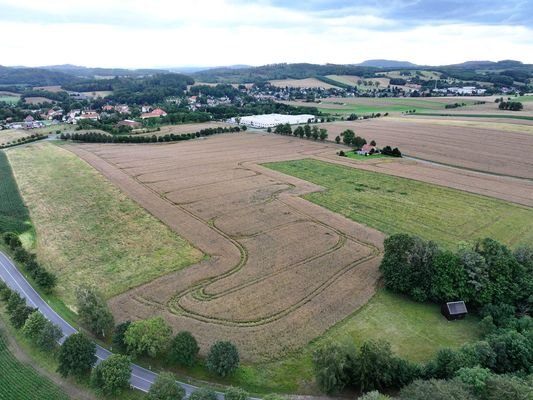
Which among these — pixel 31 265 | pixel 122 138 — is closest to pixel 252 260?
pixel 31 265

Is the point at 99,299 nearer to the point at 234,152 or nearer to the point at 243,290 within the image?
the point at 243,290

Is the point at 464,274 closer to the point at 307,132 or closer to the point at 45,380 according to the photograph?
the point at 45,380

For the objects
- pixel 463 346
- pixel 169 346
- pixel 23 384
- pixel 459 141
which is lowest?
pixel 23 384

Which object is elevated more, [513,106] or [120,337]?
[513,106]

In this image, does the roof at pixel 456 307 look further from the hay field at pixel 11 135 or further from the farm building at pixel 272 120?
the hay field at pixel 11 135

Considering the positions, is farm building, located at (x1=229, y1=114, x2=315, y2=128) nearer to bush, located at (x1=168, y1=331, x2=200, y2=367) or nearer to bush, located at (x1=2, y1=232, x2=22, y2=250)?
bush, located at (x1=2, y1=232, x2=22, y2=250)

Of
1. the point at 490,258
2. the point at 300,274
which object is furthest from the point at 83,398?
the point at 490,258


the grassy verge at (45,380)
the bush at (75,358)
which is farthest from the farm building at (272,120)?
the bush at (75,358)
